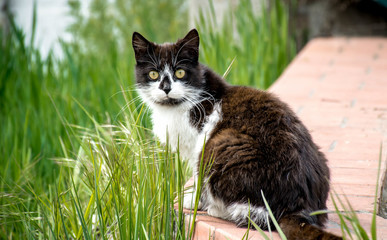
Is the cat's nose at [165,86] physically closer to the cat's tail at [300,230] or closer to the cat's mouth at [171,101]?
the cat's mouth at [171,101]

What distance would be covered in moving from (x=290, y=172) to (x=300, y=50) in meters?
3.49

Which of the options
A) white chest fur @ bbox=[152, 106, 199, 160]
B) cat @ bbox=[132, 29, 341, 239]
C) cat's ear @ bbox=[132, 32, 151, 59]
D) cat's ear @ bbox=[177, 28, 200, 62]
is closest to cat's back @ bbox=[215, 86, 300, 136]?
cat @ bbox=[132, 29, 341, 239]

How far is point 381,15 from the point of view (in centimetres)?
529

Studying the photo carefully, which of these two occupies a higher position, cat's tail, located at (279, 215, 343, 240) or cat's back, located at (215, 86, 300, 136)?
cat's back, located at (215, 86, 300, 136)

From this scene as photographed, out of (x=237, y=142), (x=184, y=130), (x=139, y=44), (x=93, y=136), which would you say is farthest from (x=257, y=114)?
(x=93, y=136)

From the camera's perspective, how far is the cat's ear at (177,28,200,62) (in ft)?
8.59

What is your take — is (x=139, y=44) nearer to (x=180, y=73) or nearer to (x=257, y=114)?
(x=180, y=73)

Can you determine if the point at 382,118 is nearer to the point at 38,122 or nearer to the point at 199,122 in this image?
the point at 199,122

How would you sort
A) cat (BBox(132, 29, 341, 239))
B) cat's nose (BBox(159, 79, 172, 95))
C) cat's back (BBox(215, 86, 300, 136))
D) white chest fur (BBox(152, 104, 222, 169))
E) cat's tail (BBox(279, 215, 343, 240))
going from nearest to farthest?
1. cat's tail (BBox(279, 215, 343, 240))
2. cat (BBox(132, 29, 341, 239))
3. cat's back (BBox(215, 86, 300, 136))
4. white chest fur (BBox(152, 104, 222, 169))
5. cat's nose (BBox(159, 79, 172, 95))

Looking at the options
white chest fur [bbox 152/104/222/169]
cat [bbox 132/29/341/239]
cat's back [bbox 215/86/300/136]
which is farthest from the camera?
white chest fur [bbox 152/104/222/169]

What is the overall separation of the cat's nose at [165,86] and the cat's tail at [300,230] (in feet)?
2.79

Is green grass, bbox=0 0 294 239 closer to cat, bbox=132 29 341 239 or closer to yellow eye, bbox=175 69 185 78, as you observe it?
cat, bbox=132 29 341 239

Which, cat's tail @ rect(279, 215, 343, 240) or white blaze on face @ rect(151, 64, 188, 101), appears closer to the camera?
Result: cat's tail @ rect(279, 215, 343, 240)

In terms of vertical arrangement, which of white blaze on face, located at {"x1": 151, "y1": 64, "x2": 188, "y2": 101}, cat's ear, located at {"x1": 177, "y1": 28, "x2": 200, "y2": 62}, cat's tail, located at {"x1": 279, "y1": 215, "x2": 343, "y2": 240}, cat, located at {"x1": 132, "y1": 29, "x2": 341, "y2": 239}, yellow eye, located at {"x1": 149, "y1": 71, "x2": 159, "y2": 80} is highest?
cat's ear, located at {"x1": 177, "y1": 28, "x2": 200, "y2": 62}
